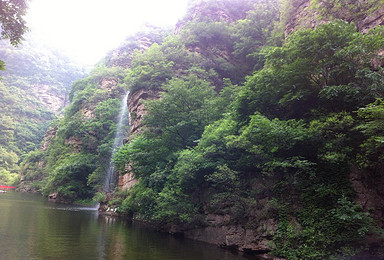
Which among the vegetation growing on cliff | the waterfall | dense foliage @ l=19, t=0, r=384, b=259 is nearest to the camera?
dense foliage @ l=19, t=0, r=384, b=259

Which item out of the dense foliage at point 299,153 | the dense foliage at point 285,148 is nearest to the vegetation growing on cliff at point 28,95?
the dense foliage at point 285,148

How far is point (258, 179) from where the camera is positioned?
47.5 feet

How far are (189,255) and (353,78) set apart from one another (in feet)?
35.0

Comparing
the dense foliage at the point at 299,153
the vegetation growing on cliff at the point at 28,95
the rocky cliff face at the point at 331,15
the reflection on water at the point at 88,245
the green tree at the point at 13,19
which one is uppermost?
the vegetation growing on cliff at the point at 28,95

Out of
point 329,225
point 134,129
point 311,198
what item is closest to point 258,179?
point 311,198

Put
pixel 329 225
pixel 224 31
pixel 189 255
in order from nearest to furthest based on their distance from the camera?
pixel 329 225
pixel 189 255
pixel 224 31

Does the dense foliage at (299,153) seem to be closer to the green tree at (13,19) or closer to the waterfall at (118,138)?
the green tree at (13,19)

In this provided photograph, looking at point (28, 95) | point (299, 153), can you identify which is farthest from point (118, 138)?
point (28, 95)

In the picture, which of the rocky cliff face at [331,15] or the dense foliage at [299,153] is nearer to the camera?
the dense foliage at [299,153]

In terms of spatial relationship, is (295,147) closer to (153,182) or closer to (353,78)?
(353,78)

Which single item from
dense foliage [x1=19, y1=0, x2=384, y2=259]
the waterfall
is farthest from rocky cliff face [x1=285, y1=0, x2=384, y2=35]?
the waterfall

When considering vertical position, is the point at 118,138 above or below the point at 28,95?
below

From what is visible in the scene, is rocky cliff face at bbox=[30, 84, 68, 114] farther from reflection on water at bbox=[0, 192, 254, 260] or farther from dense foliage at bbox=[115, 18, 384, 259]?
reflection on water at bbox=[0, 192, 254, 260]

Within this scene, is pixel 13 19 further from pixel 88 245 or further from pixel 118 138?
pixel 118 138
